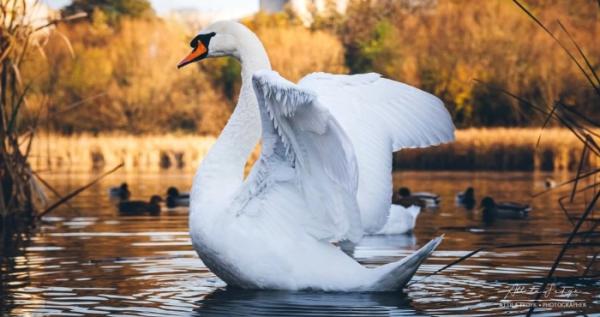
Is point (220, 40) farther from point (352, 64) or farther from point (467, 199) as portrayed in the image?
point (352, 64)

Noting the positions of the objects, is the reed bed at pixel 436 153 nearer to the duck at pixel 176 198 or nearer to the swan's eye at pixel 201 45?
the duck at pixel 176 198

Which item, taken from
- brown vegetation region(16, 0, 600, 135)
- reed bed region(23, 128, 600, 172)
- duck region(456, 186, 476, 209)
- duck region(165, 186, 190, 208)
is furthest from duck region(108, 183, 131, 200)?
brown vegetation region(16, 0, 600, 135)

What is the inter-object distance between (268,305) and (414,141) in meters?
1.76

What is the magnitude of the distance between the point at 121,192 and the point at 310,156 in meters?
14.1

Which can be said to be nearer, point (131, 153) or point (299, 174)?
point (299, 174)

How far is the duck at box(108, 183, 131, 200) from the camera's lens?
65.7 ft

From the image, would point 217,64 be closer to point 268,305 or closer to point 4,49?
point 4,49

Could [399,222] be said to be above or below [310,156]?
below

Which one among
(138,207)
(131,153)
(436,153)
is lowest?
(131,153)

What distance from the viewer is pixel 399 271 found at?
6688mm

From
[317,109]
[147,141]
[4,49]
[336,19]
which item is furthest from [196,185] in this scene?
[336,19]

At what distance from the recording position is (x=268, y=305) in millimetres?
6520

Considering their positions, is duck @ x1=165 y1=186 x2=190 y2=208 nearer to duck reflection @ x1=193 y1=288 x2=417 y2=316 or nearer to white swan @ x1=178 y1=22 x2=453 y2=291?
white swan @ x1=178 y1=22 x2=453 y2=291

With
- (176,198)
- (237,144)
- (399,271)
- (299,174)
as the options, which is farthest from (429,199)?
(299,174)
